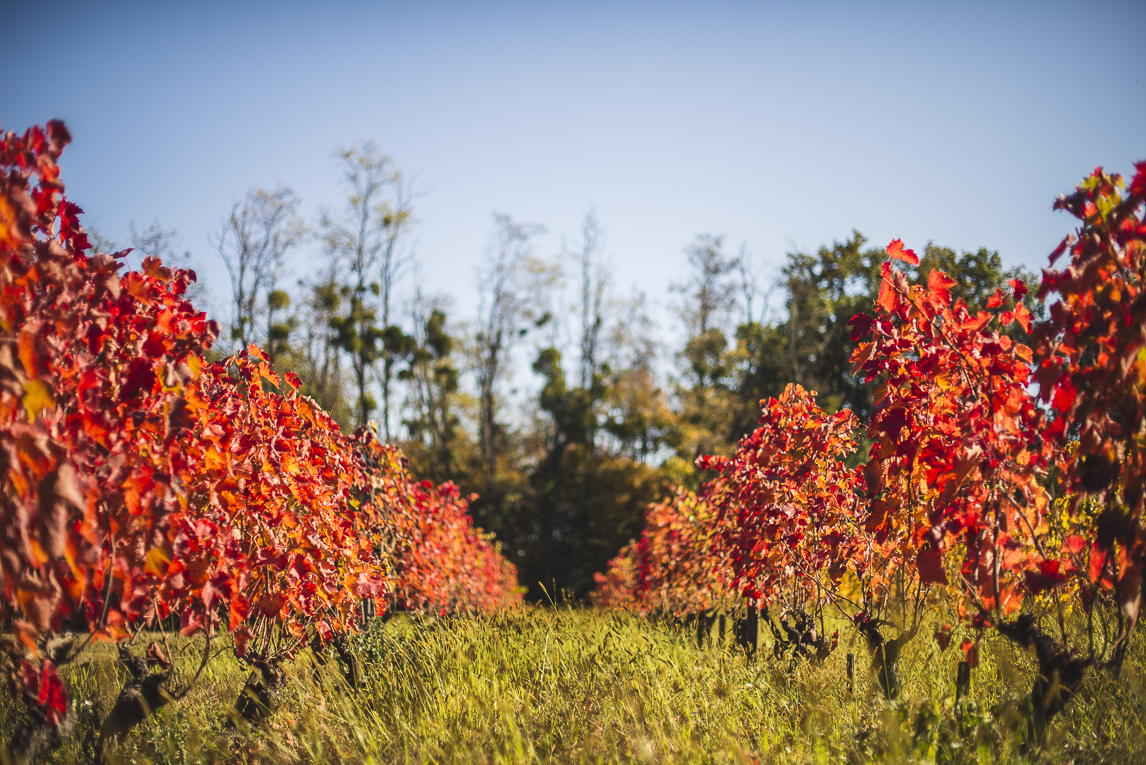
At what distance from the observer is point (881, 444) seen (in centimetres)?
239

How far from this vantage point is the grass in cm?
202

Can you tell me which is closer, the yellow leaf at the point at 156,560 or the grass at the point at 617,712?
the yellow leaf at the point at 156,560

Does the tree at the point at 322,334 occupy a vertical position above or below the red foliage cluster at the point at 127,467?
above

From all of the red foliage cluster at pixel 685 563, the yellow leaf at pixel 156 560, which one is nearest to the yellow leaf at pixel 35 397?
the yellow leaf at pixel 156 560

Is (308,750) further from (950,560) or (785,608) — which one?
(950,560)

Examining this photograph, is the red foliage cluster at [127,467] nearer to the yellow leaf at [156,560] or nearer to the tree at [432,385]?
the yellow leaf at [156,560]

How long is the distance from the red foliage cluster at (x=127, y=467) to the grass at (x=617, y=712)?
412 millimetres

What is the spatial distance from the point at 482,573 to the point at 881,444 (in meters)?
6.77

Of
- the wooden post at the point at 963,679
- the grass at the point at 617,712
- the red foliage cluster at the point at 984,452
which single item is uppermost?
the red foliage cluster at the point at 984,452

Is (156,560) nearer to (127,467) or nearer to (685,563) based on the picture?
(127,467)

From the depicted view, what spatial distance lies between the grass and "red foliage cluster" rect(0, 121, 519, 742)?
16.2 inches

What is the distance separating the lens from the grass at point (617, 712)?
79.4 inches

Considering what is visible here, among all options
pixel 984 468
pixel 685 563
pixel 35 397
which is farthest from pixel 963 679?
pixel 685 563

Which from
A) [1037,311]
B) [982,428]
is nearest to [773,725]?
[982,428]
